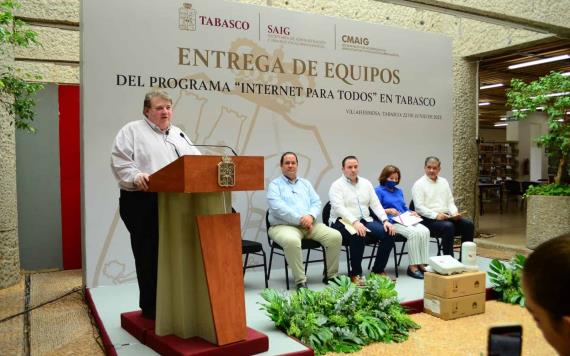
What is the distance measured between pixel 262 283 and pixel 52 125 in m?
2.96

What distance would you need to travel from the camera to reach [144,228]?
123 inches

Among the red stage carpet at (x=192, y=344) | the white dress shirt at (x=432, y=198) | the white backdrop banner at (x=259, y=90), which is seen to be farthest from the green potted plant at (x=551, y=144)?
the red stage carpet at (x=192, y=344)

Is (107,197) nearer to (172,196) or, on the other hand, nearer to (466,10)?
(172,196)

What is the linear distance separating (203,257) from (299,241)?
1710 mm

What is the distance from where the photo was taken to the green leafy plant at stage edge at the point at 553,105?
620cm

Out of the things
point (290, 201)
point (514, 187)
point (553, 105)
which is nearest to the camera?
point (290, 201)

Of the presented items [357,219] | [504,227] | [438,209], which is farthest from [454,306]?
[504,227]

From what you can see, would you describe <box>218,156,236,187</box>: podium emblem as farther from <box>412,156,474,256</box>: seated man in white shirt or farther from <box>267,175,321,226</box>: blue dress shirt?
<box>412,156,474,256</box>: seated man in white shirt

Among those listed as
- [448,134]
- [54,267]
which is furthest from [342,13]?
[54,267]

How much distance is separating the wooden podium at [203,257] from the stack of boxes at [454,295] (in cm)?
170

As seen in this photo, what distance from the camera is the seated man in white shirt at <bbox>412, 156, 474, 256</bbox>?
206 inches

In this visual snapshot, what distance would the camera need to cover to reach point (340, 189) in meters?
5.01

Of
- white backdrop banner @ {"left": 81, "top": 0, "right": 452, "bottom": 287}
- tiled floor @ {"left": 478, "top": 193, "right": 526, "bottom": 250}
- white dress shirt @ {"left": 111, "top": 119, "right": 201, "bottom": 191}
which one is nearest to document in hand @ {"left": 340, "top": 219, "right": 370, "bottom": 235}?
white backdrop banner @ {"left": 81, "top": 0, "right": 452, "bottom": 287}

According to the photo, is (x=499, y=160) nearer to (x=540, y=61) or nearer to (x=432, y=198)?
(x=540, y=61)
